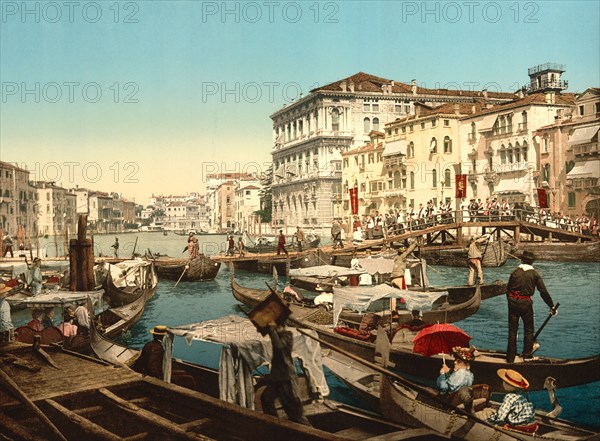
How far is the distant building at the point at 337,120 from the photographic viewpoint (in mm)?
76625

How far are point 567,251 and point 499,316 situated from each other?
608 inches

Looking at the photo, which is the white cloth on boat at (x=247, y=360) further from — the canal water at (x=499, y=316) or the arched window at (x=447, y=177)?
the arched window at (x=447, y=177)

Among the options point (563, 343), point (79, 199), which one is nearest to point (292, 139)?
point (79, 199)

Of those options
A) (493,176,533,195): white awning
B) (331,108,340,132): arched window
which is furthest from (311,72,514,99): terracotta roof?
(493,176,533,195): white awning

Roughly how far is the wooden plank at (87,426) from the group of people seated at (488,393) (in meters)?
3.96

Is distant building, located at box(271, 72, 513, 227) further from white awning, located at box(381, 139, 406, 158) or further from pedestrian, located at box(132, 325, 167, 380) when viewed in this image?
pedestrian, located at box(132, 325, 167, 380)

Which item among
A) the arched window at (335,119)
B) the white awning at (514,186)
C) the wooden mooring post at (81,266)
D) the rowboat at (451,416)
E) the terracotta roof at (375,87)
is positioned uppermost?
the terracotta roof at (375,87)

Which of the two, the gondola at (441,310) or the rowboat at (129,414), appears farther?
the gondola at (441,310)

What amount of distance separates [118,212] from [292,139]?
77545mm

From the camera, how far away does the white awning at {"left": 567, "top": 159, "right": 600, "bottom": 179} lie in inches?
1516

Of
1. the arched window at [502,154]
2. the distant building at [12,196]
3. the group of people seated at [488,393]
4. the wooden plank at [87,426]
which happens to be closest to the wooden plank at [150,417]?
the wooden plank at [87,426]

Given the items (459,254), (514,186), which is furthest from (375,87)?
(459,254)

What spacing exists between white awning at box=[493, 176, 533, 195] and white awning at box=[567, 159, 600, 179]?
4602mm

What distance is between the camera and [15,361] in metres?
8.53
